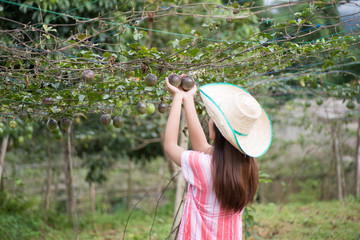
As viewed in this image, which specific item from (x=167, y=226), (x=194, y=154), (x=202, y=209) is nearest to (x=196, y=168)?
(x=194, y=154)

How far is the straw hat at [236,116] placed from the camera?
4.91 feet

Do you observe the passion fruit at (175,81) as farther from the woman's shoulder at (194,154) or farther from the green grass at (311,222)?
the green grass at (311,222)

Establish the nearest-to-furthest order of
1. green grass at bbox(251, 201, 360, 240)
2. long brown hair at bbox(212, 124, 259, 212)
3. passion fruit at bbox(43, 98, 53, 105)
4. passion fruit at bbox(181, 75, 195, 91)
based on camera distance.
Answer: long brown hair at bbox(212, 124, 259, 212) → passion fruit at bbox(181, 75, 195, 91) → passion fruit at bbox(43, 98, 53, 105) → green grass at bbox(251, 201, 360, 240)

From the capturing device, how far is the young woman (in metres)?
1.48

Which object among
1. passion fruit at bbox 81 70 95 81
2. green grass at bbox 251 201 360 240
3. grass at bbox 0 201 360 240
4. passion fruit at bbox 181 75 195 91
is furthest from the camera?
grass at bbox 0 201 360 240

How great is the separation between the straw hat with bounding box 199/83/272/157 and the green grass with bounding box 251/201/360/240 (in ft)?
8.39

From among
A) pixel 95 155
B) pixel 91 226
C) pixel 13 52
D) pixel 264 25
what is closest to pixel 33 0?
pixel 13 52

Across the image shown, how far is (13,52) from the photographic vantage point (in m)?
→ 1.95

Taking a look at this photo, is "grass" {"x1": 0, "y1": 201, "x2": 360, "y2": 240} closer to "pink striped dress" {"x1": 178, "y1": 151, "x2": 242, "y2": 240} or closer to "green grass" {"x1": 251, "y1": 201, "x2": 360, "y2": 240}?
"green grass" {"x1": 251, "y1": 201, "x2": 360, "y2": 240}

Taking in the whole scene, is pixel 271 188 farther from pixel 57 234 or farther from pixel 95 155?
pixel 57 234

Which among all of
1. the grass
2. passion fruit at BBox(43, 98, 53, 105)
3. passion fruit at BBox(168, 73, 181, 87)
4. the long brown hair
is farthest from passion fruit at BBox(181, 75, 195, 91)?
the grass

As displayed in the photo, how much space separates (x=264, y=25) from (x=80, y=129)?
3271 mm

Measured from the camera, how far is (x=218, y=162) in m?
1.48

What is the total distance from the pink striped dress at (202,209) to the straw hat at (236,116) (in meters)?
0.15
